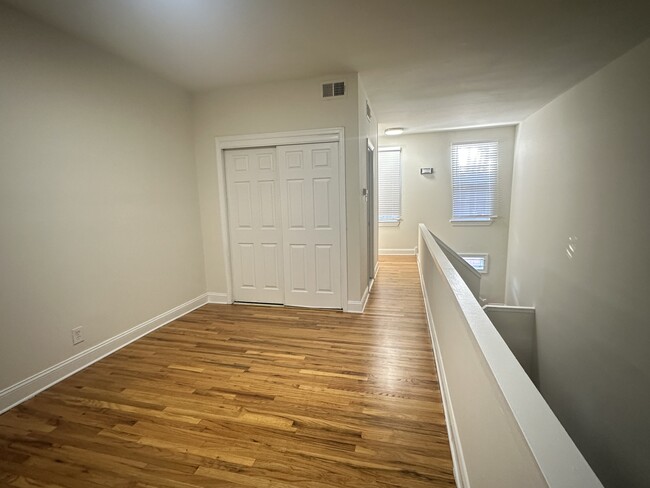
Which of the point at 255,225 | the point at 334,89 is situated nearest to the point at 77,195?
the point at 255,225

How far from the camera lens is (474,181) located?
640 cm

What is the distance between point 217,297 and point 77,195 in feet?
6.74

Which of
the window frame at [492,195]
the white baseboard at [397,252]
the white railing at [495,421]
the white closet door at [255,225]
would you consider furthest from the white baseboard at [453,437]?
the window frame at [492,195]

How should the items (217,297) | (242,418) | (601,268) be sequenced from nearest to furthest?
1. (242,418)
2. (601,268)
3. (217,297)

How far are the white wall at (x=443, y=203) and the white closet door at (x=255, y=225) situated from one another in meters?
4.00

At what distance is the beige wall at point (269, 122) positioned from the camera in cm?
335

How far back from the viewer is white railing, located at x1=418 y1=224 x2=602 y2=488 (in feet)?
2.15

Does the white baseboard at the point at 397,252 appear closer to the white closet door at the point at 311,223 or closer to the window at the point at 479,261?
the window at the point at 479,261

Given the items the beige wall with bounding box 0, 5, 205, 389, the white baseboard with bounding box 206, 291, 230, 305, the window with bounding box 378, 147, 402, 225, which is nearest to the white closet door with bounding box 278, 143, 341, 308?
the white baseboard with bounding box 206, 291, 230, 305

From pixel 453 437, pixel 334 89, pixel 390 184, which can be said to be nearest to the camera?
pixel 453 437

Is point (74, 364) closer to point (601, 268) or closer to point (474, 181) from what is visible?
point (601, 268)

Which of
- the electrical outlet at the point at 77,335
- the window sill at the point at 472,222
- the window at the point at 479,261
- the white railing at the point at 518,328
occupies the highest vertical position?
the window sill at the point at 472,222

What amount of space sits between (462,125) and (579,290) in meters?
3.82

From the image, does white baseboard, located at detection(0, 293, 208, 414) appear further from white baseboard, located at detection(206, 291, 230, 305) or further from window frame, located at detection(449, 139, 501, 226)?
window frame, located at detection(449, 139, 501, 226)
